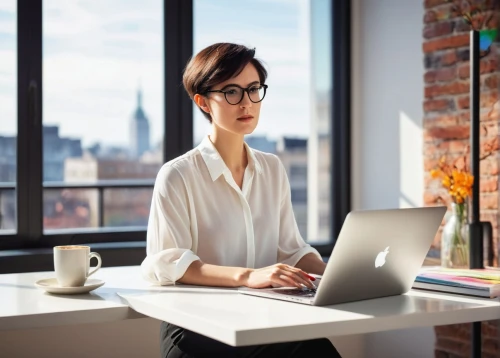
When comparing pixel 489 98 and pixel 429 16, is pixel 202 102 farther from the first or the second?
pixel 429 16

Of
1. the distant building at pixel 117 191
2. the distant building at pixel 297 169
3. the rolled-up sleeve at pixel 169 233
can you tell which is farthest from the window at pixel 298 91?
the rolled-up sleeve at pixel 169 233

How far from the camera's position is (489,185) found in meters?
3.21

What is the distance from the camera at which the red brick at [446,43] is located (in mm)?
3332

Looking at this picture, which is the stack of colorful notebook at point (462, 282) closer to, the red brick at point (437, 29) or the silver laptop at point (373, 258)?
the silver laptop at point (373, 258)

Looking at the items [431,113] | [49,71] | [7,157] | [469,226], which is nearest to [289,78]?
[431,113]

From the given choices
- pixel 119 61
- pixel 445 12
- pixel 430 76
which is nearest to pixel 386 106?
pixel 430 76

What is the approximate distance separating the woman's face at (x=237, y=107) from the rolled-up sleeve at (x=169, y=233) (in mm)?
208

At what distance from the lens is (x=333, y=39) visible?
4.14 m

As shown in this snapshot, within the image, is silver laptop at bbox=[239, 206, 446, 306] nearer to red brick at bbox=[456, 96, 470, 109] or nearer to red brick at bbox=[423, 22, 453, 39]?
red brick at bbox=[456, 96, 470, 109]

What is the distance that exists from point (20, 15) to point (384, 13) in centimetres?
178

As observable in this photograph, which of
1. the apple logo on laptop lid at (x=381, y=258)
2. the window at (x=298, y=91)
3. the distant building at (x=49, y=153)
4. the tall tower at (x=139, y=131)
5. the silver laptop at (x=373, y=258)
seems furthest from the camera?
the window at (x=298, y=91)

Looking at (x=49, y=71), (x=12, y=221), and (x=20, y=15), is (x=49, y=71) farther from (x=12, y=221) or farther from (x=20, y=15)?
(x=12, y=221)

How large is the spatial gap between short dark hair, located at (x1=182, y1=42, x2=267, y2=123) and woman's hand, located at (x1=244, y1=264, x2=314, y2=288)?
2.01 ft

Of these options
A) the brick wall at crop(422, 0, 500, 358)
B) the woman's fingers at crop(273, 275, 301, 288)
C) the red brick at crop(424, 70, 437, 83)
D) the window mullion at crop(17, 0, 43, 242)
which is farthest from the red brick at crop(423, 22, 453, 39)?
the woman's fingers at crop(273, 275, 301, 288)
